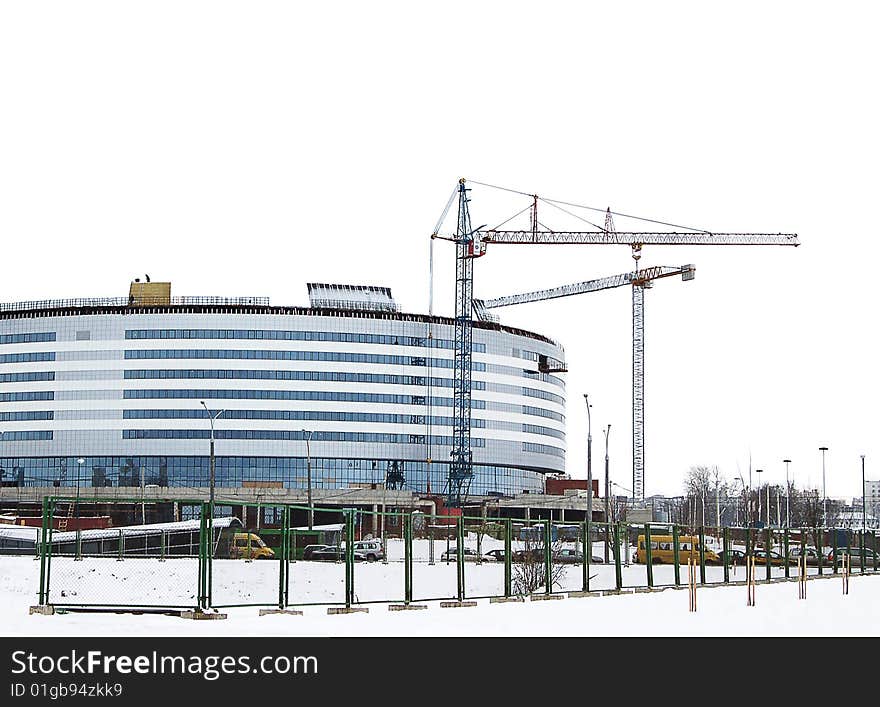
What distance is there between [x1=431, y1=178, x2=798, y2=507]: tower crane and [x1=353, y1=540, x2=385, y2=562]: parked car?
68948 mm

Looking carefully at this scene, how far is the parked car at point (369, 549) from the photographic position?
A: 53.6 m

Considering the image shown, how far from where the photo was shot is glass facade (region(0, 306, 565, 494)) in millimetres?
127000

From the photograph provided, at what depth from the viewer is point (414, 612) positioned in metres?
25.8

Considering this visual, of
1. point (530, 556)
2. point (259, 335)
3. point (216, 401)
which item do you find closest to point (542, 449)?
point (259, 335)

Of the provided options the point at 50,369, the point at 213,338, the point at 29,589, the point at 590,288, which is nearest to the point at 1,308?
the point at 50,369

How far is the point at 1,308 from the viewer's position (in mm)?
135875

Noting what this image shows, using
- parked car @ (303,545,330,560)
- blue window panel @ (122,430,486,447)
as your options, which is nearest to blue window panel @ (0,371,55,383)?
blue window panel @ (122,430,486,447)

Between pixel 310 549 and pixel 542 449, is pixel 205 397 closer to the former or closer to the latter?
pixel 542 449

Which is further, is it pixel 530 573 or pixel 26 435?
pixel 26 435

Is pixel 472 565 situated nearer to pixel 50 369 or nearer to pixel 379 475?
pixel 379 475

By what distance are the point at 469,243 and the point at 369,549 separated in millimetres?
88911
